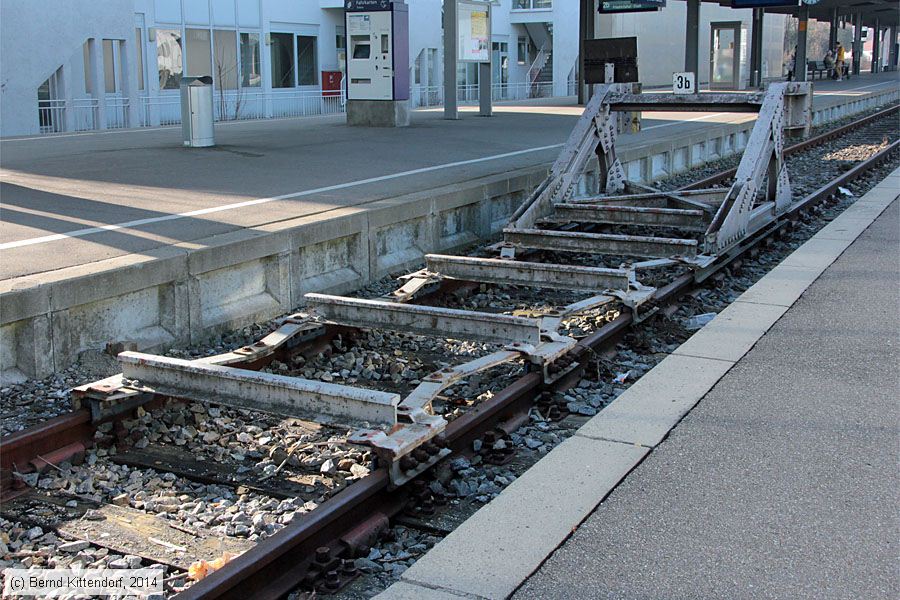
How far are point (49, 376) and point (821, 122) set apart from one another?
26.6 m

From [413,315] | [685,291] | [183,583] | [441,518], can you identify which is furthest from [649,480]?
[685,291]

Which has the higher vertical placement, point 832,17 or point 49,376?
point 832,17

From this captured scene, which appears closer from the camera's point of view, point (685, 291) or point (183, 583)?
point (183, 583)

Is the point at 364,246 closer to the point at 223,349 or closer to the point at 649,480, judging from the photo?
the point at 223,349

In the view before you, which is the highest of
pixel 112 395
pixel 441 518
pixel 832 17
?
pixel 832 17

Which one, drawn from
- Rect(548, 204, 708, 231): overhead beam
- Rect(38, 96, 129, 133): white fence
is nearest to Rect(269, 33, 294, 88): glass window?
Rect(38, 96, 129, 133): white fence

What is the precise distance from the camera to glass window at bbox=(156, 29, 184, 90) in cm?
2825

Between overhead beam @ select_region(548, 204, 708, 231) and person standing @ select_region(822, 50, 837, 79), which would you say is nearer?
overhead beam @ select_region(548, 204, 708, 231)

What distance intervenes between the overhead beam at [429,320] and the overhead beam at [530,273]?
152 cm

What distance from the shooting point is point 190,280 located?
6.93 metres

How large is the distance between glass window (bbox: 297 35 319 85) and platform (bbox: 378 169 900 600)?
28420mm

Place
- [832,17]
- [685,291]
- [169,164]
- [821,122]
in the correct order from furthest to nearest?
[832,17] → [821,122] → [169,164] → [685,291]

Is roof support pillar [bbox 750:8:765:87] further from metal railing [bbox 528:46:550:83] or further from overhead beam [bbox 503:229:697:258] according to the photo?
overhead beam [bbox 503:229:697:258]

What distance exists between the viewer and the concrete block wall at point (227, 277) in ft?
19.4
